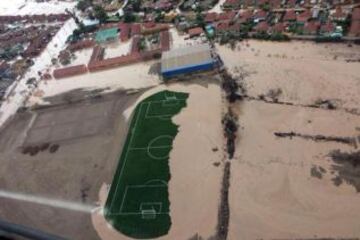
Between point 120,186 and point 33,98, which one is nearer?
point 120,186

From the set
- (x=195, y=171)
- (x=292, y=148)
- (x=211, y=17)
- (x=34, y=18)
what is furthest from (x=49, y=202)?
(x=34, y=18)

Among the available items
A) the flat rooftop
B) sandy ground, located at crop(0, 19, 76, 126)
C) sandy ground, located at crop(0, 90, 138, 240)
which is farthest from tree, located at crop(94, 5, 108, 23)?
sandy ground, located at crop(0, 90, 138, 240)

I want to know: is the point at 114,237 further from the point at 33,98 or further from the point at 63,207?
the point at 33,98

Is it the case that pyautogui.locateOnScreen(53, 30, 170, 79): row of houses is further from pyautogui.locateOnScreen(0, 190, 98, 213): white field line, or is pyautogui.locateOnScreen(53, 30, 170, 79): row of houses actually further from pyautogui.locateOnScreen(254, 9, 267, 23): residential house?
pyautogui.locateOnScreen(0, 190, 98, 213): white field line

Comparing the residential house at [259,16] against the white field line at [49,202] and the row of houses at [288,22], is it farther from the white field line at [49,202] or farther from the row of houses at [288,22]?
the white field line at [49,202]

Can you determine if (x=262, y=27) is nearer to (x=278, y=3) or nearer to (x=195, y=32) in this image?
(x=278, y=3)

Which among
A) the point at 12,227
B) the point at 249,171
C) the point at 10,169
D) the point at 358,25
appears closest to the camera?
the point at 12,227

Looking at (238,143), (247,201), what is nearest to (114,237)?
(247,201)

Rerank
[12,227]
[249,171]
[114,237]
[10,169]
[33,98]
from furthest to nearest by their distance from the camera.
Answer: [33,98] → [10,169] → [249,171] → [114,237] → [12,227]
